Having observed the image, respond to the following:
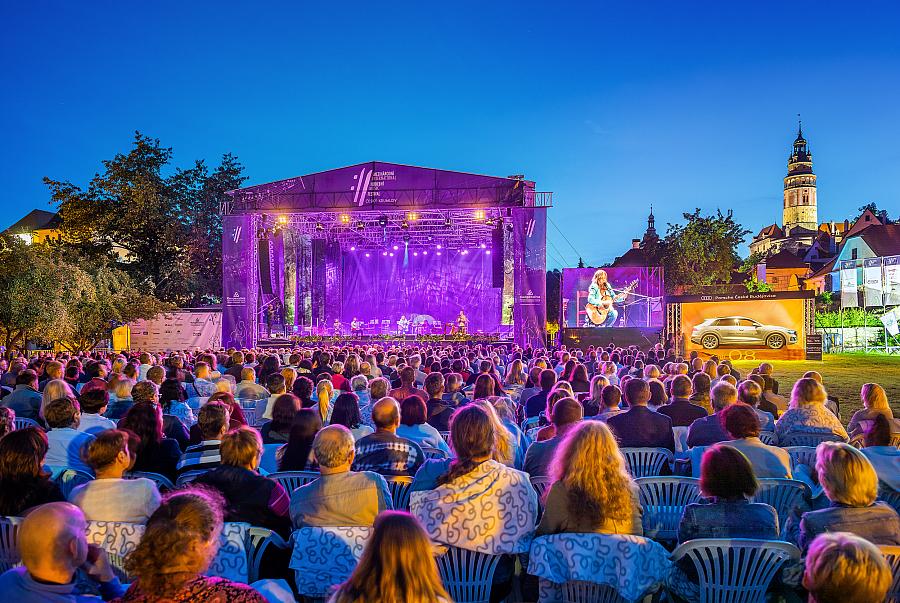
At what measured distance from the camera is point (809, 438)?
4.95 metres

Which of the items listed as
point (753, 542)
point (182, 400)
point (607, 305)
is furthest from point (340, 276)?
point (753, 542)

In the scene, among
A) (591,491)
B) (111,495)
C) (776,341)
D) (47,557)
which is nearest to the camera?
(47,557)

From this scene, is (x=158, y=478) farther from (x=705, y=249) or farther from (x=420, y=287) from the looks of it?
(x=705, y=249)

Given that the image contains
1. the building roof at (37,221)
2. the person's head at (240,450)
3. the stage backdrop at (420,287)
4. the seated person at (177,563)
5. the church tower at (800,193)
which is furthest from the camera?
the church tower at (800,193)

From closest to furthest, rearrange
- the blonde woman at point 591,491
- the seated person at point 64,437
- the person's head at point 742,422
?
the blonde woman at point 591,491
the person's head at point 742,422
the seated person at point 64,437

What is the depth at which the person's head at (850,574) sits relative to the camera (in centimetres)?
167

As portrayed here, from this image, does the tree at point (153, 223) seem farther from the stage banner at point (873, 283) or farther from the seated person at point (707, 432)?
the stage banner at point (873, 283)

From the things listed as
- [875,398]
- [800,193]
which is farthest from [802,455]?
[800,193]

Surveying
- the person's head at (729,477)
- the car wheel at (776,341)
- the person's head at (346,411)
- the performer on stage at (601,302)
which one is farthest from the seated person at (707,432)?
the car wheel at (776,341)

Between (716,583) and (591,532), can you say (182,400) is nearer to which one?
(591,532)

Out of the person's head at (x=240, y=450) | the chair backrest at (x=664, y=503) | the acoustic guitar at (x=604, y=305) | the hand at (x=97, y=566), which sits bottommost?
the chair backrest at (x=664, y=503)

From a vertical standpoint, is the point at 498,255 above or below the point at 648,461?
above

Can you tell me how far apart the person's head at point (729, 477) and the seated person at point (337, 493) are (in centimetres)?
146

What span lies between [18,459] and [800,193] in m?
127
